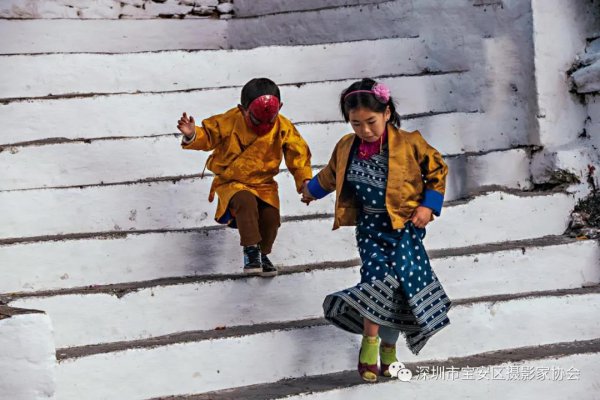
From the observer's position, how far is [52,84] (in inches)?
277

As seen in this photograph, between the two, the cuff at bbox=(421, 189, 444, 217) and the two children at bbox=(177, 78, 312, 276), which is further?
the two children at bbox=(177, 78, 312, 276)

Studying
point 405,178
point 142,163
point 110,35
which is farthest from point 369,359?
point 110,35

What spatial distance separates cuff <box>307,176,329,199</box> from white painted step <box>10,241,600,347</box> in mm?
461

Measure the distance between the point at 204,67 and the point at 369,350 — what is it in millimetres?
2822

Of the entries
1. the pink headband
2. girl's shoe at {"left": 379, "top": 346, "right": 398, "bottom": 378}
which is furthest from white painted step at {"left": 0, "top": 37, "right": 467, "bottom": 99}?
girl's shoe at {"left": 379, "top": 346, "right": 398, "bottom": 378}

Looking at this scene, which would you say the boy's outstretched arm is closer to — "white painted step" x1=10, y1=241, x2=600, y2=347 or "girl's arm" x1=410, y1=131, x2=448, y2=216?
"white painted step" x1=10, y1=241, x2=600, y2=347

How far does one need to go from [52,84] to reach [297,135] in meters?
1.92

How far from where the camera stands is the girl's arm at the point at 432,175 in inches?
202

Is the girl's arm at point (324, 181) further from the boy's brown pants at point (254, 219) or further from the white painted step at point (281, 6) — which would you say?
the white painted step at point (281, 6)

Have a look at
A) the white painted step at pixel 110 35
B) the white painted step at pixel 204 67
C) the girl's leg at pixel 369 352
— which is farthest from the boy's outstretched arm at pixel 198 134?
the white painted step at pixel 110 35

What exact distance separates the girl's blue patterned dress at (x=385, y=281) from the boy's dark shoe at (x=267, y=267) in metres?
0.55

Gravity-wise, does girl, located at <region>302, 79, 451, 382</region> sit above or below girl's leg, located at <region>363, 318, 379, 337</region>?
above

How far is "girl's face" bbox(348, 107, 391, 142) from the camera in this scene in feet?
16.7

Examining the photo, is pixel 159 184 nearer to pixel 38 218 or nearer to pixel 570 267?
pixel 38 218
